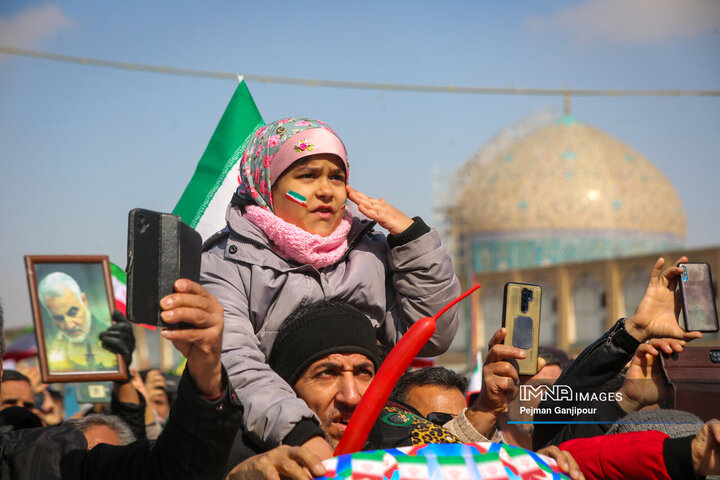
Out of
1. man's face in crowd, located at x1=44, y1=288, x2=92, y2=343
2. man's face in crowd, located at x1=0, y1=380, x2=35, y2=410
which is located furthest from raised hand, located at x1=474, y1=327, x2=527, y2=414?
man's face in crowd, located at x1=0, y1=380, x2=35, y2=410

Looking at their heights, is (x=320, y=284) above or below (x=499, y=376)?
above

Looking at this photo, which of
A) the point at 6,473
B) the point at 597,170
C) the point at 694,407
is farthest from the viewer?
the point at 597,170

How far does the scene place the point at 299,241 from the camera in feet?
9.25

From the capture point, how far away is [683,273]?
2.60 metres

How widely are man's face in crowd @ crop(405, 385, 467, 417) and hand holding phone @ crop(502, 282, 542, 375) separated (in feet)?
4.85

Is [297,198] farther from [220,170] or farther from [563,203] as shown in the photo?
[563,203]

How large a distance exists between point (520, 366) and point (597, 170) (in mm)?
47922

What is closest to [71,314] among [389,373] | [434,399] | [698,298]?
[389,373]

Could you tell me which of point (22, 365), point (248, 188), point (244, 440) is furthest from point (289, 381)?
point (22, 365)

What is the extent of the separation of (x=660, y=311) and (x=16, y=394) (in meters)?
3.84

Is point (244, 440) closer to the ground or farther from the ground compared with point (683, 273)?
closer to the ground

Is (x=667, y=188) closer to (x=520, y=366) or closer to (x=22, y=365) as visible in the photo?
(x=22, y=365)

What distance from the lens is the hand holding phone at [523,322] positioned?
8.30ft

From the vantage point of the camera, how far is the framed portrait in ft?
7.81
